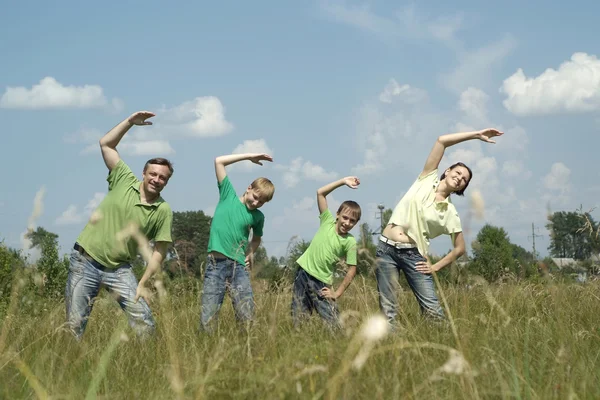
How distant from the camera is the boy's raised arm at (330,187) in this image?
6.05 m

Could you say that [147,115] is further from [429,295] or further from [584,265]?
[584,265]

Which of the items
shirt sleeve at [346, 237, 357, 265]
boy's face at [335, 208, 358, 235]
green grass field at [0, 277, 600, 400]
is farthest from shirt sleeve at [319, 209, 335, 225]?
green grass field at [0, 277, 600, 400]

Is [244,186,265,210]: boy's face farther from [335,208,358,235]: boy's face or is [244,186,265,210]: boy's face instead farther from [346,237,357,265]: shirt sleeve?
[346,237,357,265]: shirt sleeve

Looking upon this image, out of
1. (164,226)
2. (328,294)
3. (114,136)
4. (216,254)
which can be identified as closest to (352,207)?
(328,294)

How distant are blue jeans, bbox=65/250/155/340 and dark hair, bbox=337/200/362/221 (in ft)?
6.54

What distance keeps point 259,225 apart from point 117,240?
1329 millimetres

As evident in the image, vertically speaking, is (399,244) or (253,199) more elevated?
(253,199)

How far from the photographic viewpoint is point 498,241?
5612 cm

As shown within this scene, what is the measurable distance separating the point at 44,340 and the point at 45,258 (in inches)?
525

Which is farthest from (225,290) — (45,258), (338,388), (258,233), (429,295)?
(45,258)

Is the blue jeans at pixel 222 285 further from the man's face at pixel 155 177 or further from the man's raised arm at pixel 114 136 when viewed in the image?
the man's raised arm at pixel 114 136

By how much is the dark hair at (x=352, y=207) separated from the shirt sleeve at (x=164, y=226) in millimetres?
1637

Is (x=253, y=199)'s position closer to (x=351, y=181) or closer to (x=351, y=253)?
(x=351, y=181)

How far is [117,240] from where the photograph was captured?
5074mm
